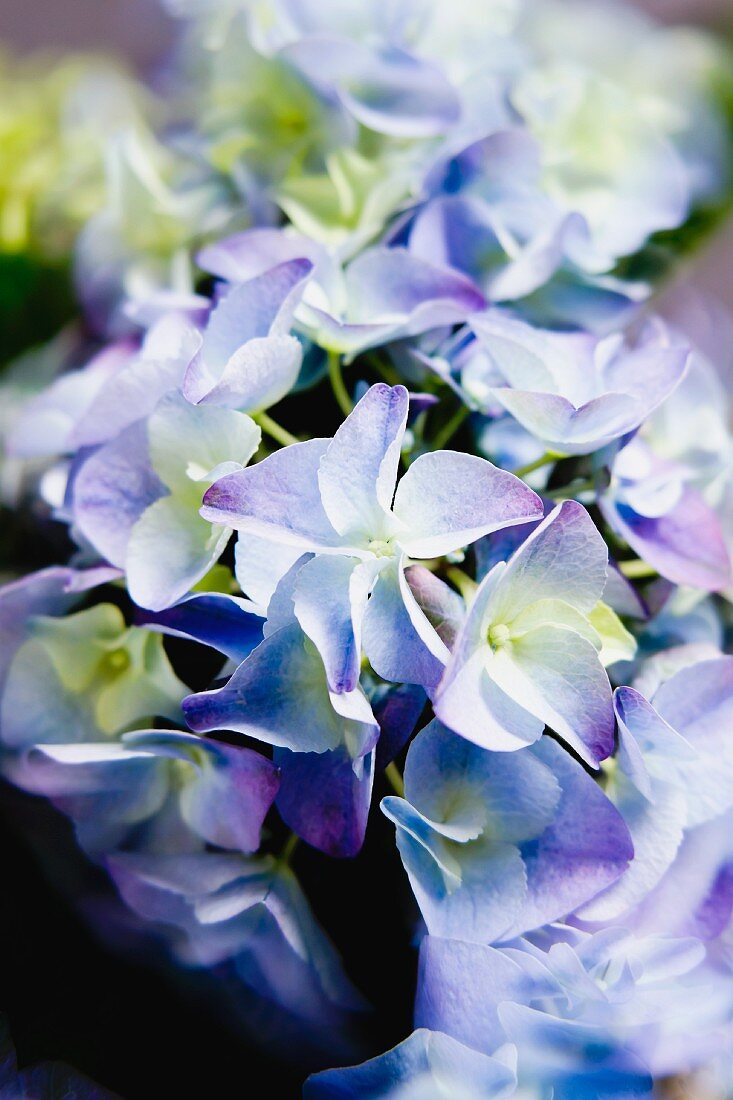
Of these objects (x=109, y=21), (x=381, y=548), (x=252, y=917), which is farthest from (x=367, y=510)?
(x=109, y=21)

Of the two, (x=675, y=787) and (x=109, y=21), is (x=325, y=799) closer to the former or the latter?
(x=675, y=787)

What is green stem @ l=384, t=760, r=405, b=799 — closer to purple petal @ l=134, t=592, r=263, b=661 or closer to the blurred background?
purple petal @ l=134, t=592, r=263, b=661

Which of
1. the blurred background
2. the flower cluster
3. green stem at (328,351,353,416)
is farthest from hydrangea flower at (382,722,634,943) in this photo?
the blurred background

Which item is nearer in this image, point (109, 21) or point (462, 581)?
point (462, 581)

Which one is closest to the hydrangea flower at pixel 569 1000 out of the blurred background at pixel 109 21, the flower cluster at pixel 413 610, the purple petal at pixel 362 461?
the flower cluster at pixel 413 610

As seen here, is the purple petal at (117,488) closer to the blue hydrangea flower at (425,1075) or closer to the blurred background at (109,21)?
the blue hydrangea flower at (425,1075)

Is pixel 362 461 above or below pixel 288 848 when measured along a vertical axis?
above

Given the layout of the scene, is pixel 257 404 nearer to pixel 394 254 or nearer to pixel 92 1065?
pixel 394 254
